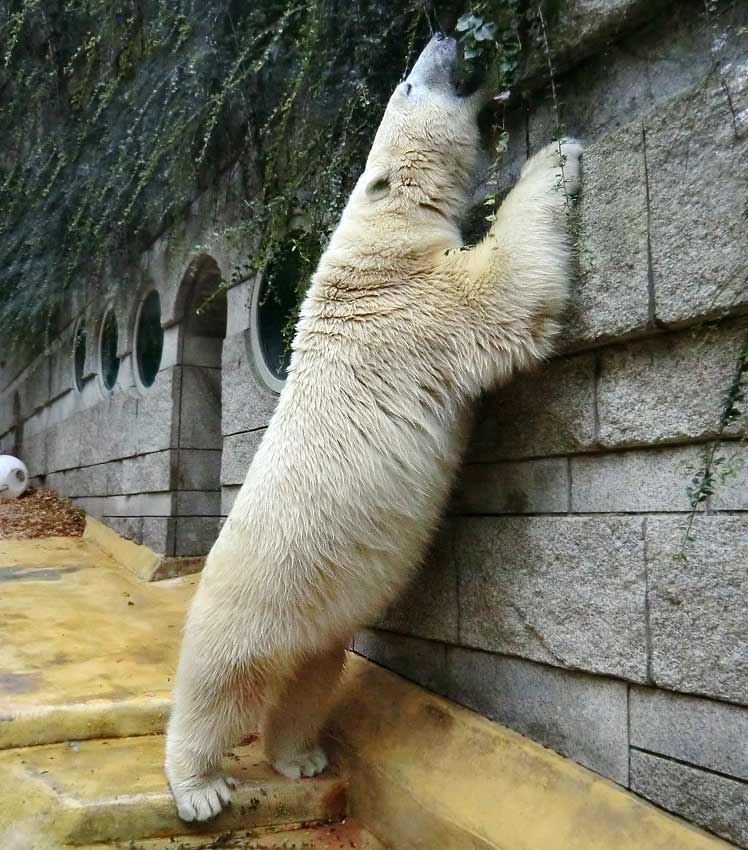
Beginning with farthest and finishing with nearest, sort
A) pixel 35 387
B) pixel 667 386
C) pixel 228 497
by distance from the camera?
pixel 35 387 → pixel 228 497 → pixel 667 386

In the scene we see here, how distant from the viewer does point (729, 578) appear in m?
1.97

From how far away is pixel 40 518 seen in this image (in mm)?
8938

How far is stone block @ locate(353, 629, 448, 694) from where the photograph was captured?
3098mm

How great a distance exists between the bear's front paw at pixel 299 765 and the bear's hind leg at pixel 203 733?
300 mm

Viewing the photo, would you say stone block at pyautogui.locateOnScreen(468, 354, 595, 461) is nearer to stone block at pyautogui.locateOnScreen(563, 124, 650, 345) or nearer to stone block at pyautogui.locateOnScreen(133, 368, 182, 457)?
stone block at pyautogui.locateOnScreen(563, 124, 650, 345)

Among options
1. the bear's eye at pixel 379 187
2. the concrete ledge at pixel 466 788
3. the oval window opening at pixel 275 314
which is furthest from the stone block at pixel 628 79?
the oval window opening at pixel 275 314

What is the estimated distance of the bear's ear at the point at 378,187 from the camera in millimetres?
2826

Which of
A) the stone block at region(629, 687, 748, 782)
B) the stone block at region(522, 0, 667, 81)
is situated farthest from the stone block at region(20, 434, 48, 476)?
the stone block at region(629, 687, 748, 782)

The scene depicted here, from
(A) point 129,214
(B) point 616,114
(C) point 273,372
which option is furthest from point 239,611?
(A) point 129,214

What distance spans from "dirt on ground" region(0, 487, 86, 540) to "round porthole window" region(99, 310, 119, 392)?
1.58 metres

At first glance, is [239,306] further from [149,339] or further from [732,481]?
[732,481]

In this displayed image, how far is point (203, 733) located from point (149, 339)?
5.44 metres

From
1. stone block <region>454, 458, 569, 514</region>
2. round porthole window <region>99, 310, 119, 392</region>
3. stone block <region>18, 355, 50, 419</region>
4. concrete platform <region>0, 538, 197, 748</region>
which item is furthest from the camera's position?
stone block <region>18, 355, 50, 419</region>

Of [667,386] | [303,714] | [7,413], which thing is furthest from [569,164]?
[7,413]
